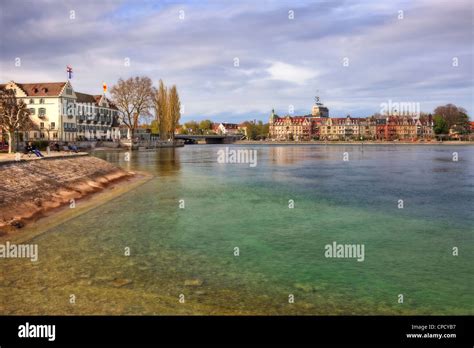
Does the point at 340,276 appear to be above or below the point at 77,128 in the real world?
below

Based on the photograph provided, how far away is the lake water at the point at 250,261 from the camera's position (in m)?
12.6

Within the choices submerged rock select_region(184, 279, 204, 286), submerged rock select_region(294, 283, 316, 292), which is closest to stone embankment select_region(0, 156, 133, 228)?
submerged rock select_region(184, 279, 204, 286)

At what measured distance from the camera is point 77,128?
390 feet

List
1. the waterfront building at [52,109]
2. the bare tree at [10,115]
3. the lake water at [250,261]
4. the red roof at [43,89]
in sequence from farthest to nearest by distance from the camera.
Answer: the red roof at [43,89], the waterfront building at [52,109], the bare tree at [10,115], the lake water at [250,261]

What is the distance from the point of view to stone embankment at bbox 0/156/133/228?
973 inches

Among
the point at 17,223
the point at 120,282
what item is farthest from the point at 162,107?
the point at 120,282

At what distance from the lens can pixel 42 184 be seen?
31766 millimetres

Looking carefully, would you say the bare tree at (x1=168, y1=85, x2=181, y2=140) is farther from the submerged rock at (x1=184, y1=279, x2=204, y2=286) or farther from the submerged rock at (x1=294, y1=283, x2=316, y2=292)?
the submerged rock at (x1=294, y1=283, x2=316, y2=292)

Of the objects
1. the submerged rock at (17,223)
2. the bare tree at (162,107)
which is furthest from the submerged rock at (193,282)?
the bare tree at (162,107)

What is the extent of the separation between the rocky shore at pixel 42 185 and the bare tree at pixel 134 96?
76027 mm

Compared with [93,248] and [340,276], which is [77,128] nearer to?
[93,248]

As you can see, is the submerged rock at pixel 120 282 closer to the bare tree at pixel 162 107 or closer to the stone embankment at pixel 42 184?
the stone embankment at pixel 42 184
